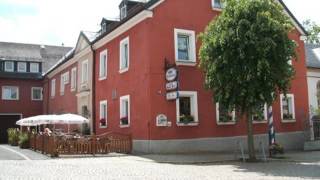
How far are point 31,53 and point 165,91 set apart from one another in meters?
30.6

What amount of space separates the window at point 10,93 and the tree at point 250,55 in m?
31.6

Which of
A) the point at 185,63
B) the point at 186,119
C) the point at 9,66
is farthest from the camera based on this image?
the point at 9,66

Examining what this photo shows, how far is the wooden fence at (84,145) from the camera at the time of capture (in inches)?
858

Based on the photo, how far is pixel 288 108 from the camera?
88.6 feet

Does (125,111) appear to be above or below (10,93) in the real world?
below

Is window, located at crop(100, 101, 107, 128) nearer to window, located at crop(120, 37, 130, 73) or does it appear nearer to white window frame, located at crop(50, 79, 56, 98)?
window, located at crop(120, 37, 130, 73)

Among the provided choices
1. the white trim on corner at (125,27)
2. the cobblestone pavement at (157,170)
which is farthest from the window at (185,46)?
the cobblestone pavement at (157,170)

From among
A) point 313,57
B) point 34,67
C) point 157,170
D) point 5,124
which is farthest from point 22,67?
point 157,170

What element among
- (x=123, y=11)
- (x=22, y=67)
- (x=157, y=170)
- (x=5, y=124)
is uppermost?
(x=123, y=11)

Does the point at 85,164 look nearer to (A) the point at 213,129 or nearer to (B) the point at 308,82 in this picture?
(A) the point at 213,129

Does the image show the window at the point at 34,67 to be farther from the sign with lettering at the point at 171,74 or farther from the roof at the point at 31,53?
the sign with lettering at the point at 171,74

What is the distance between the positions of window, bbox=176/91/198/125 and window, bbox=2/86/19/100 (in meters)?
27.3

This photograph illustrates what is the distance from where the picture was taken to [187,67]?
23.2 meters

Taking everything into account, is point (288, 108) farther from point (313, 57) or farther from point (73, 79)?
point (73, 79)
